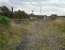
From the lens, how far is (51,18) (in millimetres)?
5949

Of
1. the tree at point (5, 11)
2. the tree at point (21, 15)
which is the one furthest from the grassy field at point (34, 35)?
the tree at point (5, 11)

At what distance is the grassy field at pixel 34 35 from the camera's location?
517cm

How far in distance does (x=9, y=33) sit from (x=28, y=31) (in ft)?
1.82

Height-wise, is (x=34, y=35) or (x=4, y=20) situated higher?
(x=4, y=20)

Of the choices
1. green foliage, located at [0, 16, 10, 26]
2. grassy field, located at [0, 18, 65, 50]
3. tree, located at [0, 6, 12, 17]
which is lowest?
grassy field, located at [0, 18, 65, 50]

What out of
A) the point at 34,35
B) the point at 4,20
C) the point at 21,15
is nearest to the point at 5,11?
the point at 21,15

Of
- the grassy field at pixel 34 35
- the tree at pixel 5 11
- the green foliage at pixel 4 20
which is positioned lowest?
the grassy field at pixel 34 35

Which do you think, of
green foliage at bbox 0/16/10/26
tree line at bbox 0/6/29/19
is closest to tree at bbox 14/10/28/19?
tree line at bbox 0/6/29/19

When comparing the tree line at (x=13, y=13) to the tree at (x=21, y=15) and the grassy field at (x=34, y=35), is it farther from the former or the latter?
the grassy field at (x=34, y=35)

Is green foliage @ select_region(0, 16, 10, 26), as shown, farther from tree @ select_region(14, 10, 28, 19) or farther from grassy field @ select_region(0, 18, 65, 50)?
tree @ select_region(14, 10, 28, 19)

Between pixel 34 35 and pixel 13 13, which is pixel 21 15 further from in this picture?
pixel 34 35

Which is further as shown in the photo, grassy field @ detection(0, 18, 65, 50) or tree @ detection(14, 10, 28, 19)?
tree @ detection(14, 10, 28, 19)

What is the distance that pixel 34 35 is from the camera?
5.78 meters

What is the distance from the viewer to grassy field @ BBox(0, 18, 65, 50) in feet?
17.0
